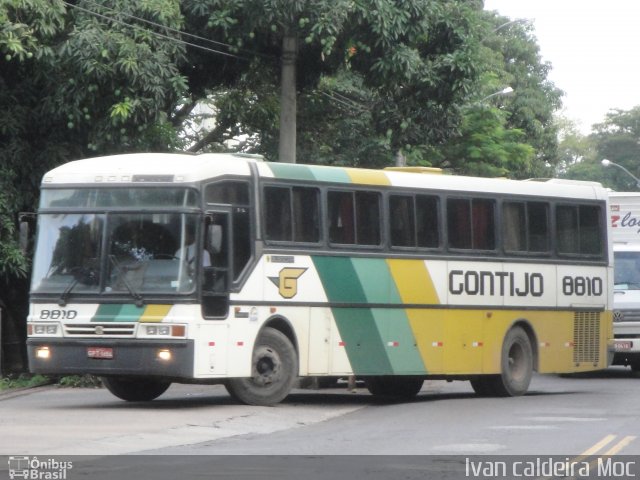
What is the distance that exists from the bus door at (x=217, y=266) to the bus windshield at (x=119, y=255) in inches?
7.8

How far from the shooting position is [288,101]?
24.5 metres

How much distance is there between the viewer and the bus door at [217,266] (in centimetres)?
1769

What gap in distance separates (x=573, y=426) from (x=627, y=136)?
99281 millimetres

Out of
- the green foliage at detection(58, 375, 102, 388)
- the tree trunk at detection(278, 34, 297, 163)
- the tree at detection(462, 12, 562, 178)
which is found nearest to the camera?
the green foliage at detection(58, 375, 102, 388)

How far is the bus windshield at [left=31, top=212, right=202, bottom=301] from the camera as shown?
17625mm

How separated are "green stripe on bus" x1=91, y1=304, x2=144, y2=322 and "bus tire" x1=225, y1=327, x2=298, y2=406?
1.57 m

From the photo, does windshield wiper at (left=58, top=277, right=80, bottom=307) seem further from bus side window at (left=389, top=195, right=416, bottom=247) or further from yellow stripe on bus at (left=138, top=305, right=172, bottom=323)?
bus side window at (left=389, top=195, right=416, bottom=247)

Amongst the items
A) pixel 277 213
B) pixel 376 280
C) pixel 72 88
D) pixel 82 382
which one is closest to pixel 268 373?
pixel 277 213

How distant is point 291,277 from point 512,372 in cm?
497

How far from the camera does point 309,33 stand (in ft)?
77.0

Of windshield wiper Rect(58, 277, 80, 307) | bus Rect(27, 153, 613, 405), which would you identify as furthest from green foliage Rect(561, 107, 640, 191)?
windshield wiper Rect(58, 277, 80, 307)

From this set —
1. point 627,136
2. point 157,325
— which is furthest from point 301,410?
point 627,136

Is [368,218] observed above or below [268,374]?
above

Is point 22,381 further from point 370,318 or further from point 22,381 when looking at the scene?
point 370,318
